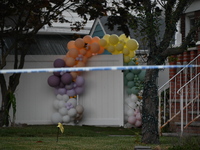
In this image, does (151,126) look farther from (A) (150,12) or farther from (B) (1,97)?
(B) (1,97)

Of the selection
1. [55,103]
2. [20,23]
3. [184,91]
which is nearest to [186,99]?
[184,91]

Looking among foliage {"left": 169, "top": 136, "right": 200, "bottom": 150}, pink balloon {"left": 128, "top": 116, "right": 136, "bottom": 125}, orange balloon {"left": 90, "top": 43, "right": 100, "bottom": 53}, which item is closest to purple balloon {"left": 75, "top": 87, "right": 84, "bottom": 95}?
orange balloon {"left": 90, "top": 43, "right": 100, "bottom": 53}

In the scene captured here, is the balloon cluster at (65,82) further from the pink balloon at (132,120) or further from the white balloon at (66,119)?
the pink balloon at (132,120)

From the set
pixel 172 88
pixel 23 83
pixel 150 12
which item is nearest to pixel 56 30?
pixel 23 83

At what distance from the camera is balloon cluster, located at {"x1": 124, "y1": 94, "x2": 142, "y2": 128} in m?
15.2

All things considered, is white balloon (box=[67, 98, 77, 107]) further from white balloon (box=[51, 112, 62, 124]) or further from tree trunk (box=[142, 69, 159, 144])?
tree trunk (box=[142, 69, 159, 144])

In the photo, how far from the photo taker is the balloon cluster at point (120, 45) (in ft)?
50.6

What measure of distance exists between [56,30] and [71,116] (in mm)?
9222

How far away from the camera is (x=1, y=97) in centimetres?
1556

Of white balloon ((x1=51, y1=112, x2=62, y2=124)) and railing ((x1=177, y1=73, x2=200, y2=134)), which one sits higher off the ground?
railing ((x1=177, y1=73, x2=200, y2=134))

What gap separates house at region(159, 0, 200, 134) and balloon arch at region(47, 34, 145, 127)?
1.04m

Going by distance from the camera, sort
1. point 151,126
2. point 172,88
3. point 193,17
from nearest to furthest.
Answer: point 151,126, point 172,88, point 193,17

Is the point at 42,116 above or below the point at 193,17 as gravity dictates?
below

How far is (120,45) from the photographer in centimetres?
1552
